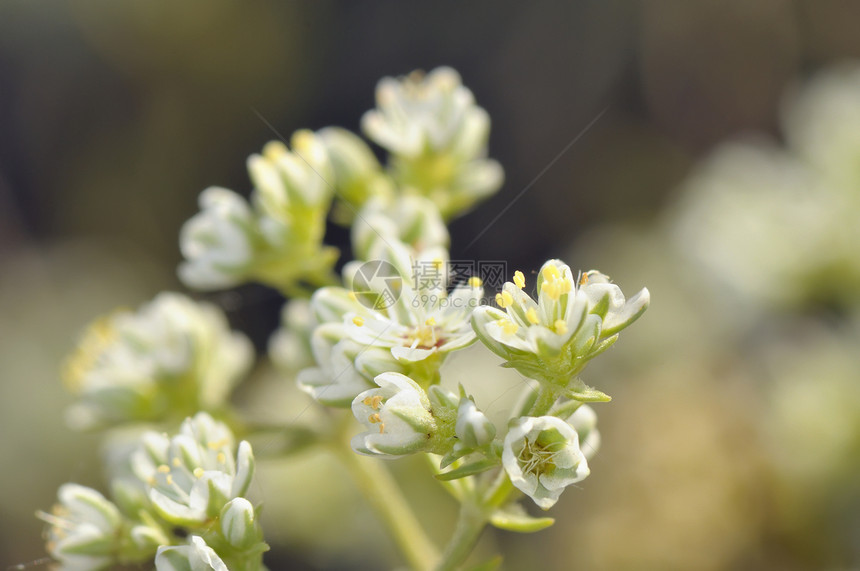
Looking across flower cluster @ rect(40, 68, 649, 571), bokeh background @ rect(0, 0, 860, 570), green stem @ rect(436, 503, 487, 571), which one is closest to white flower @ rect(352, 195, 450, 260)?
flower cluster @ rect(40, 68, 649, 571)

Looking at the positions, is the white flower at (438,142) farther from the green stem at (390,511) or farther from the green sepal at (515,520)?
the green sepal at (515,520)

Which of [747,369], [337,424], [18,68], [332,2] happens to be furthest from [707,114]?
[18,68]

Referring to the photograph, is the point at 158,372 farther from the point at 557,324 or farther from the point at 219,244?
the point at 557,324

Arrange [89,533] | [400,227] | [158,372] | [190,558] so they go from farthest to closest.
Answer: [158,372] → [400,227] → [89,533] → [190,558]

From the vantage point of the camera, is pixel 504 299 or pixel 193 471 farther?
pixel 193 471

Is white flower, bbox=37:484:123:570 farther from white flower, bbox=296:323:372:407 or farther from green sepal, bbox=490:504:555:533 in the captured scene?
green sepal, bbox=490:504:555:533

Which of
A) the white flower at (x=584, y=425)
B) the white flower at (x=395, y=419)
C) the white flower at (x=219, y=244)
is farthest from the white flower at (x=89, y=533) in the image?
the white flower at (x=584, y=425)

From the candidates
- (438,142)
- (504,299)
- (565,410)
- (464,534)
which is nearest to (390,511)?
(464,534)
